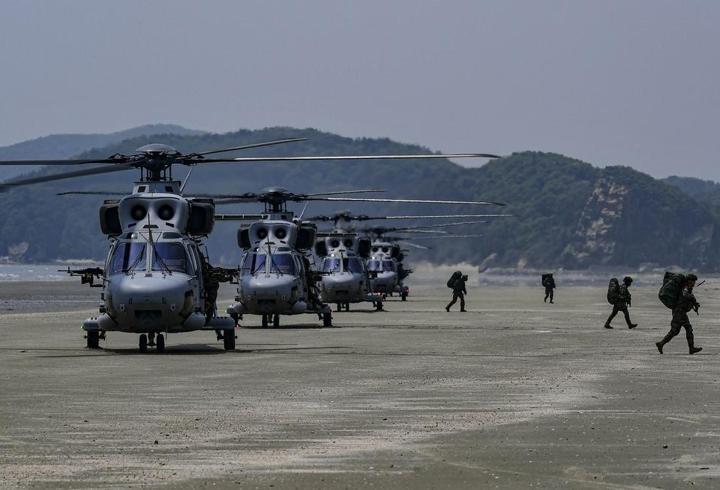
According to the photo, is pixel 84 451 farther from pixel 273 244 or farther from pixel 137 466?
pixel 273 244

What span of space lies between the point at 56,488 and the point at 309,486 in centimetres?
185

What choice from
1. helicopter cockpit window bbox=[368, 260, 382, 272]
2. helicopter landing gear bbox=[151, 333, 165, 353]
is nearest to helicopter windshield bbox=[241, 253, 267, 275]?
helicopter landing gear bbox=[151, 333, 165, 353]

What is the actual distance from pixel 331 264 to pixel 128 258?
30.9 m

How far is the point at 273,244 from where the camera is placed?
139 ft

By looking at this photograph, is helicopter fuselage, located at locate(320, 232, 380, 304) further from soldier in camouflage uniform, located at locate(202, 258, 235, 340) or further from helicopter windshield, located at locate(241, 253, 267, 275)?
soldier in camouflage uniform, located at locate(202, 258, 235, 340)

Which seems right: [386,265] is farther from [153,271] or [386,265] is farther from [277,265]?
[153,271]

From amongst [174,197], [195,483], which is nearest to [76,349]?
[174,197]

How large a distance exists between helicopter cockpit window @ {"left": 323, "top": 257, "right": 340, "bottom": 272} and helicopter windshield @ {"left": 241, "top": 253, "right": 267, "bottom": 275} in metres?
17.2

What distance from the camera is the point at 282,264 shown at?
42094mm

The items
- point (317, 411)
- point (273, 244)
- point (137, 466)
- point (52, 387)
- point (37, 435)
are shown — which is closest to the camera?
point (137, 466)

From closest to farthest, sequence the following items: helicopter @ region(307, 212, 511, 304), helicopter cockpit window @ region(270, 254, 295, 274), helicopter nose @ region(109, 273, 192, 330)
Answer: helicopter nose @ region(109, 273, 192, 330)
helicopter cockpit window @ region(270, 254, 295, 274)
helicopter @ region(307, 212, 511, 304)

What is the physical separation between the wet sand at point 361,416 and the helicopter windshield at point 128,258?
66.2 inches

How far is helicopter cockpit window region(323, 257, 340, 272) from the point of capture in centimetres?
5962

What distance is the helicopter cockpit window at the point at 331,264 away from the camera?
59625 mm
